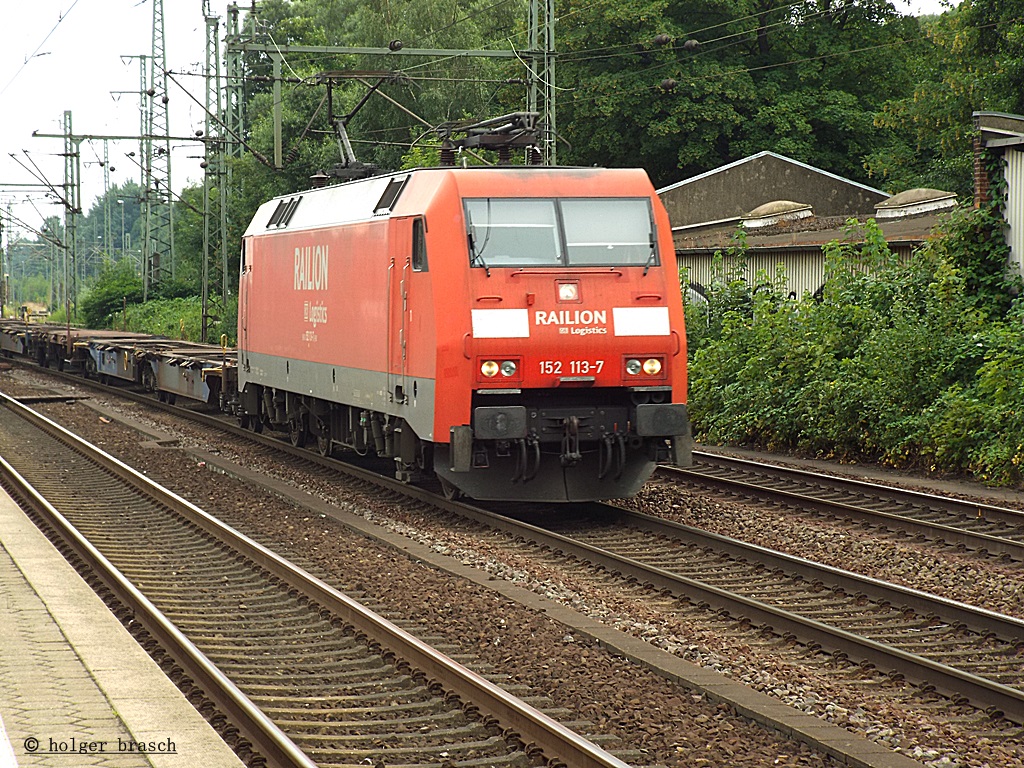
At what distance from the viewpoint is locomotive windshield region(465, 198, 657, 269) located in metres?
12.5

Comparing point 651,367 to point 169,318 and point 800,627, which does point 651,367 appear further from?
point 169,318

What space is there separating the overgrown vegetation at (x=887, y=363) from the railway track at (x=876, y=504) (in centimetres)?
164

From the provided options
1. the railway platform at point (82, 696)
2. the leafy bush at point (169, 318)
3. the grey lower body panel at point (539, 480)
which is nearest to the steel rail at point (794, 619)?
the grey lower body panel at point (539, 480)

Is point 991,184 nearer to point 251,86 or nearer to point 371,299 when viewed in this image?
point 371,299

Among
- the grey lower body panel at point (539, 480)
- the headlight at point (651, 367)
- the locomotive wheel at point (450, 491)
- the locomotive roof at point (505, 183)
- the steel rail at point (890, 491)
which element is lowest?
the steel rail at point (890, 491)

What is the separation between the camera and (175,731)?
19.9 feet

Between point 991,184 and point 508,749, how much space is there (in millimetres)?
15084

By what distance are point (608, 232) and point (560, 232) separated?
48cm

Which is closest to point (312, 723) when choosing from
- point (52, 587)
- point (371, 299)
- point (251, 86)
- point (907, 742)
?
point (907, 742)

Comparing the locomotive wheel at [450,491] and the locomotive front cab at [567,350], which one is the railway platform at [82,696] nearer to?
the locomotive front cab at [567,350]

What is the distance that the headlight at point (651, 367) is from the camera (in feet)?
41.5

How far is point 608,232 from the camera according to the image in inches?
507

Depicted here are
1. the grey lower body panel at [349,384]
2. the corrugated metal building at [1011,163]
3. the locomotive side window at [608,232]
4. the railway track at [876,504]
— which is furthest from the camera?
the corrugated metal building at [1011,163]

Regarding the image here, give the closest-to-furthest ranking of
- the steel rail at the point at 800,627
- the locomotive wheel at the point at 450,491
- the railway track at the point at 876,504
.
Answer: the steel rail at the point at 800,627, the railway track at the point at 876,504, the locomotive wheel at the point at 450,491
